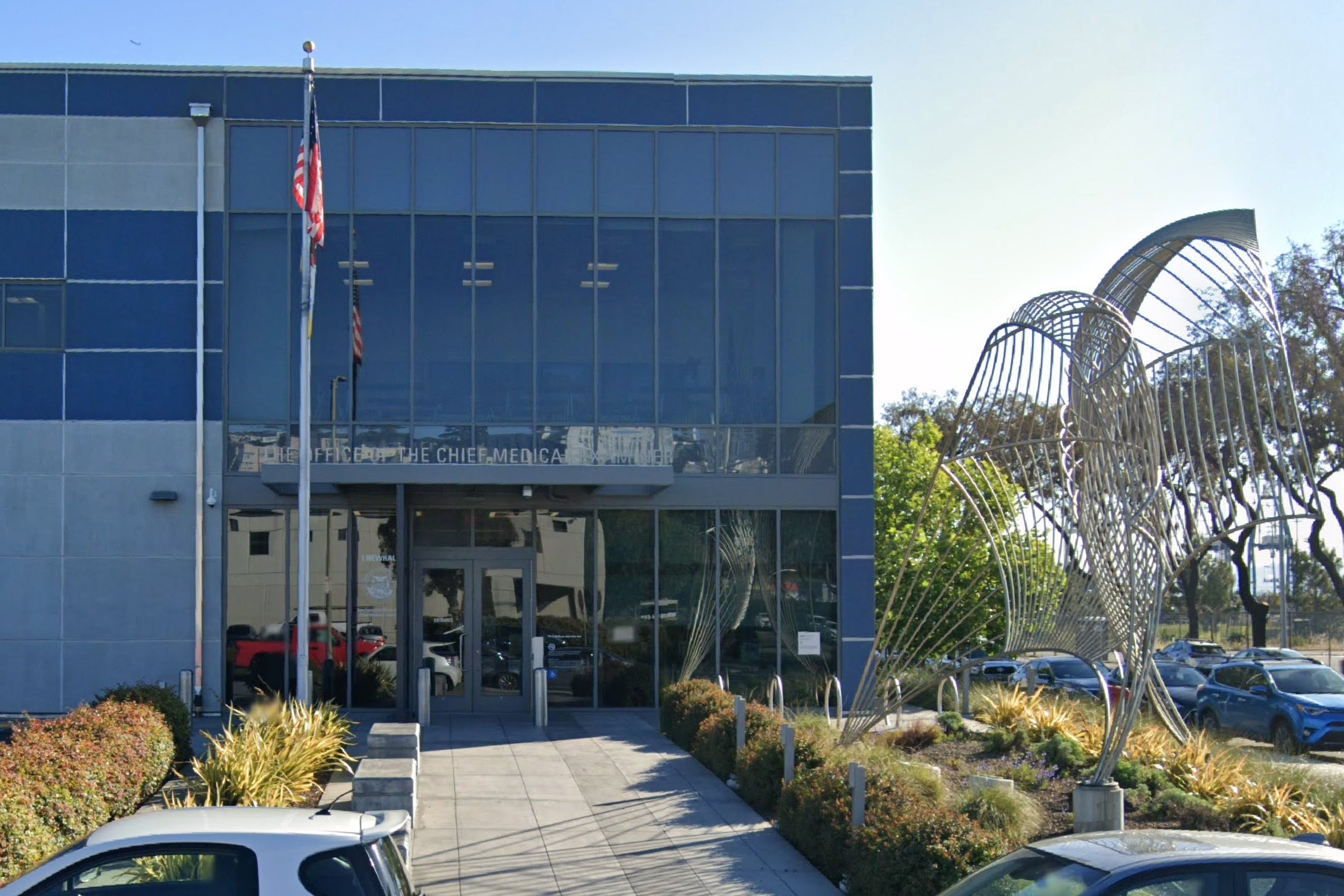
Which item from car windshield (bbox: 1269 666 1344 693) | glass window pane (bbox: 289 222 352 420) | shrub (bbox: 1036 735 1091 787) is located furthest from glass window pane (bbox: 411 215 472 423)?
car windshield (bbox: 1269 666 1344 693)

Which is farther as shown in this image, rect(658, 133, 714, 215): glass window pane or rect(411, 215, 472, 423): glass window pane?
rect(658, 133, 714, 215): glass window pane

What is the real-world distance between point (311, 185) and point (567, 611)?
8.37 m

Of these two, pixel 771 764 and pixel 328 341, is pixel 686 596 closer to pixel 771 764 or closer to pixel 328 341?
pixel 328 341

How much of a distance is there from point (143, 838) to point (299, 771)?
6922 mm

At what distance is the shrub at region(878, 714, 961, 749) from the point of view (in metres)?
17.5

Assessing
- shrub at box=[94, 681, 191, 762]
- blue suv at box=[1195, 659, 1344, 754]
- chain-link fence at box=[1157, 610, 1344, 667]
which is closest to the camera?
shrub at box=[94, 681, 191, 762]

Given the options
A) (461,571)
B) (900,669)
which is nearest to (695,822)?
(900,669)

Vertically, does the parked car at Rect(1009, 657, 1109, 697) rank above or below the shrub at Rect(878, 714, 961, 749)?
below

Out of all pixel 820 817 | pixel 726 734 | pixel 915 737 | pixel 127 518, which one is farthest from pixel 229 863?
pixel 127 518

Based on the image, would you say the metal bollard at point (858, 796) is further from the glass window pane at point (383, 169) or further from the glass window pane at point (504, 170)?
the glass window pane at point (383, 169)

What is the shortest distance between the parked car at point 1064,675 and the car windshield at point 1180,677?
4.60 ft

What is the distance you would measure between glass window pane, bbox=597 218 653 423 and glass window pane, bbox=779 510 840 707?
327 centimetres

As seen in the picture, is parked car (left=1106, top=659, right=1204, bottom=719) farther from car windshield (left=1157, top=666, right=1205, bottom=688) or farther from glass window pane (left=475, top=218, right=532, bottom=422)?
glass window pane (left=475, top=218, right=532, bottom=422)

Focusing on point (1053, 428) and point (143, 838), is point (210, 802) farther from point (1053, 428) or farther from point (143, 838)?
point (1053, 428)
